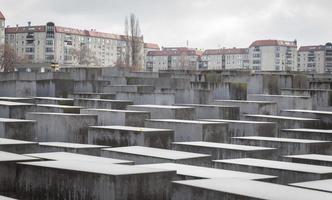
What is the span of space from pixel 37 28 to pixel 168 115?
11221 cm

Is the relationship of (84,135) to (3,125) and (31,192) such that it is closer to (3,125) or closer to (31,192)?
(3,125)

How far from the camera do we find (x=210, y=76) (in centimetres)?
2073

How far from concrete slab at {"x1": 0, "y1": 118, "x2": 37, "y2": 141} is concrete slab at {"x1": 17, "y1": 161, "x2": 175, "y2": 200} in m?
2.95

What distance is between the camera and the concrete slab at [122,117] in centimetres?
1039


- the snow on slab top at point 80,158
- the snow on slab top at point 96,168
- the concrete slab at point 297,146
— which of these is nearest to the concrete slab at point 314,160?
the concrete slab at point 297,146

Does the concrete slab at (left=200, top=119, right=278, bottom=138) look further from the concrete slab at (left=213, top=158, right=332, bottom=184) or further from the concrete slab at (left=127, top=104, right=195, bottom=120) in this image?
the concrete slab at (left=213, top=158, right=332, bottom=184)

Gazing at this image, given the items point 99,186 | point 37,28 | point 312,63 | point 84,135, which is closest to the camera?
point 99,186

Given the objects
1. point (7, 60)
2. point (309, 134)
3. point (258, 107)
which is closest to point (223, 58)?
point (7, 60)

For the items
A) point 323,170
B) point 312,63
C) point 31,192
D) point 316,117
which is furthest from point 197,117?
point 312,63

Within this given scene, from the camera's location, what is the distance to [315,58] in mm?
156625

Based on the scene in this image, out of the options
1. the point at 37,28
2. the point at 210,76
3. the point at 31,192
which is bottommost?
the point at 31,192

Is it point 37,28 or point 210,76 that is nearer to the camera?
point 210,76

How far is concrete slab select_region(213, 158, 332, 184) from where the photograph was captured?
20.1 ft

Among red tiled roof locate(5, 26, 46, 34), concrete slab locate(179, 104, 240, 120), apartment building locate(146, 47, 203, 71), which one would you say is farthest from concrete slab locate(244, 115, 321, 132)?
apartment building locate(146, 47, 203, 71)
